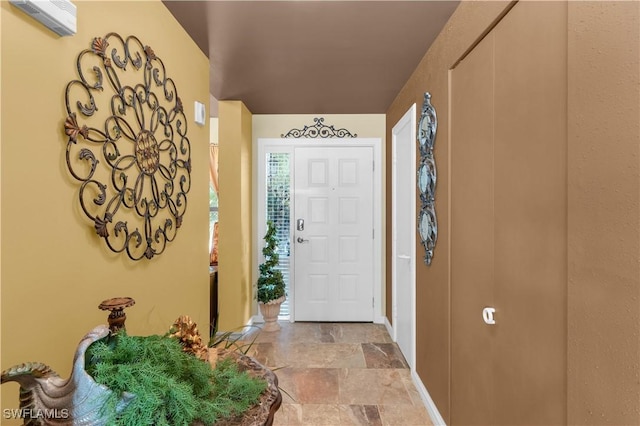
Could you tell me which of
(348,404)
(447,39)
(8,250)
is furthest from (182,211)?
(447,39)

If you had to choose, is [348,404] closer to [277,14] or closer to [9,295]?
[9,295]

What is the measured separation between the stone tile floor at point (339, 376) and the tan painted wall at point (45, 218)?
4.01 ft

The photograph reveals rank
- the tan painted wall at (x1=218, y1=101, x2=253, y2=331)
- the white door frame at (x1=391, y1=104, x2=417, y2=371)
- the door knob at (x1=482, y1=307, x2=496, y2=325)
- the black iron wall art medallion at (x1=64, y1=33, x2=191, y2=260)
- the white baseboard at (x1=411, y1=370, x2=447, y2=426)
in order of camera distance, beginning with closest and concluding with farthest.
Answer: the black iron wall art medallion at (x1=64, y1=33, x2=191, y2=260) < the door knob at (x1=482, y1=307, x2=496, y2=325) < the white baseboard at (x1=411, y1=370, x2=447, y2=426) < the white door frame at (x1=391, y1=104, x2=417, y2=371) < the tan painted wall at (x1=218, y1=101, x2=253, y2=331)

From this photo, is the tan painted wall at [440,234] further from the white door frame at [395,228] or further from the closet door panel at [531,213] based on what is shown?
the closet door panel at [531,213]

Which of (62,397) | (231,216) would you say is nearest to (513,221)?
(62,397)

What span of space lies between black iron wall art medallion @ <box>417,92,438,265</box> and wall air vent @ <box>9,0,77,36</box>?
6.03ft

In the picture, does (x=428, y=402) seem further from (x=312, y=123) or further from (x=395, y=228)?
(x=312, y=123)

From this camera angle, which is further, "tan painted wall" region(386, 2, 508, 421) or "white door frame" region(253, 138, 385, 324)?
"white door frame" region(253, 138, 385, 324)

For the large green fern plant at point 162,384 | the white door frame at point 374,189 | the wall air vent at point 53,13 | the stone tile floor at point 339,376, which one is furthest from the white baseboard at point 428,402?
the wall air vent at point 53,13

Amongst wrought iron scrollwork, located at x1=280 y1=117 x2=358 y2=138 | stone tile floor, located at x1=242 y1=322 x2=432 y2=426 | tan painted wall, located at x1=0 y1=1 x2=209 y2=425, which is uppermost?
wrought iron scrollwork, located at x1=280 y1=117 x2=358 y2=138

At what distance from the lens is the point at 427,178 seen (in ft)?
7.25

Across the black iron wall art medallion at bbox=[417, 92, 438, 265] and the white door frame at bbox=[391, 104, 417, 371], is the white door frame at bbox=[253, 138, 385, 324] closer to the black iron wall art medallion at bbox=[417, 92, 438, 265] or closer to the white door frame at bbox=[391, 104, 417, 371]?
the white door frame at bbox=[391, 104, 417, 371]

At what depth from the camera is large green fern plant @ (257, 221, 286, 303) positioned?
11.8 ft

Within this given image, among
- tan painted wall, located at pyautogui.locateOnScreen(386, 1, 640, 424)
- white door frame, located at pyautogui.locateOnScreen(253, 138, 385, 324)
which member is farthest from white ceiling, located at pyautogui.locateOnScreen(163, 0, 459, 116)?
tan painted wall, located at pyautogui.locateOnScreen(386, 1, 640, 424)
